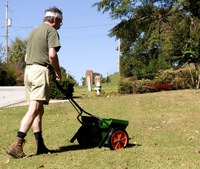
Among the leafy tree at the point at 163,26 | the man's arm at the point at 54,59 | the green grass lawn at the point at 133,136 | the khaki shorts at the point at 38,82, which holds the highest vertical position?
the leafy tree at the point at 163,26

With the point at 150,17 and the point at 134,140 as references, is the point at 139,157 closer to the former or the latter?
the point at 134,140

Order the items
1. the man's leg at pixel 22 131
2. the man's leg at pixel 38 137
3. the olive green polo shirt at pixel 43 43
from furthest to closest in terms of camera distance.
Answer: the man's leg at pixel 38 137 < the olive green polo shirt at pixel 43 43 < the man's leg at pixel 22 131

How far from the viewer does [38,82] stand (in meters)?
5.52

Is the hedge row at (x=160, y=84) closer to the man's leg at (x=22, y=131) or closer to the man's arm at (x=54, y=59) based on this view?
the man's arm at (x=54, y=59)

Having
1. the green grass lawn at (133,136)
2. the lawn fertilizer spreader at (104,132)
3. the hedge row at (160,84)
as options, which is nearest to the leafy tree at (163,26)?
the hedge row at (160,84)

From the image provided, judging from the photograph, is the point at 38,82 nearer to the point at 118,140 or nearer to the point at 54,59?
the point at 54,59

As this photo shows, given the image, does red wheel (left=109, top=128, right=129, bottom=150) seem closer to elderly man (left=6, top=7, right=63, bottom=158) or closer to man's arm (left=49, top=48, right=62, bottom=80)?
elderly man (left=6, top=7, right=63, bottom=158)

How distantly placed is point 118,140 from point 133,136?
5.12ft

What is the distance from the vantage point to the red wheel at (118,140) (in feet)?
19.3

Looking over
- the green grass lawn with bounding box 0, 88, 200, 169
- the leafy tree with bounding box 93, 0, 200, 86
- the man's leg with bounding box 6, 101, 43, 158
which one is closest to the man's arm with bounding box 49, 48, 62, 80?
the man's leg with bounding box 6, 101, 43, 158

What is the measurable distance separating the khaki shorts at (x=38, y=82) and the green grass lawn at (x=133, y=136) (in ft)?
2.64

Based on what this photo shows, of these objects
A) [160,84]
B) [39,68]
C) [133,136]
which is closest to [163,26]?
[160,84]

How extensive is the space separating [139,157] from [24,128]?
5.04 feet

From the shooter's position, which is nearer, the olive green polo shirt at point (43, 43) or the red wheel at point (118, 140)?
the olive green polo shirt at point (43, 43)
